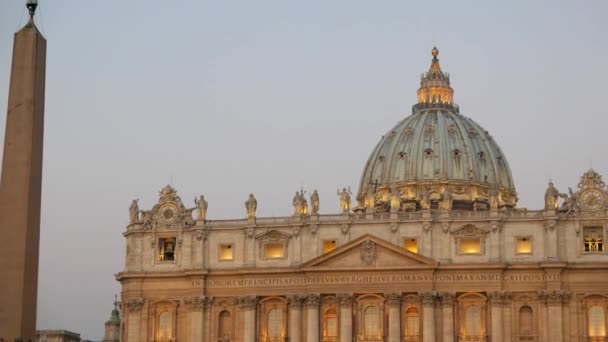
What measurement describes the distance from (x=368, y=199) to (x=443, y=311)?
46.2 ft

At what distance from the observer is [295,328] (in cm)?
9819

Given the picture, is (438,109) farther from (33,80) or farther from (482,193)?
(33,80)

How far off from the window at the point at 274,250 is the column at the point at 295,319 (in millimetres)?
3726

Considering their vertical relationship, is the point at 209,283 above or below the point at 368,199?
below

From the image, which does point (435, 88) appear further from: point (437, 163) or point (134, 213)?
point (134, 213)

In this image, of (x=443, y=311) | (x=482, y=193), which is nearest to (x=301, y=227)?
(x=443, y=311)

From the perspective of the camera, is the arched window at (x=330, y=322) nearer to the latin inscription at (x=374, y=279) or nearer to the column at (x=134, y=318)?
the latin inscription at (x=374, y=279)

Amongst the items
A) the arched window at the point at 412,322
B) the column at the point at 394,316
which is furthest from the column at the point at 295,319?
the arched window at the point at 412,322

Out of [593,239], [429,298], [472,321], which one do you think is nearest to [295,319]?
[429,298]

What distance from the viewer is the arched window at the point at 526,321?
95.1m

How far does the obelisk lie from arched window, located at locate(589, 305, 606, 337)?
214ft

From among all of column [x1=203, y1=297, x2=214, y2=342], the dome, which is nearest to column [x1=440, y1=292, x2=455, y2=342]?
column [x1=203, y1=297, x2=214, y2=342]

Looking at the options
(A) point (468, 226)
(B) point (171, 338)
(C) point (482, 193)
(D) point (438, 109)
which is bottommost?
(B) point (171, 338)

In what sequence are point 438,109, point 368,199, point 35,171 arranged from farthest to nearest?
1. point 438,109
2. point 368,199
3. point 35,171
